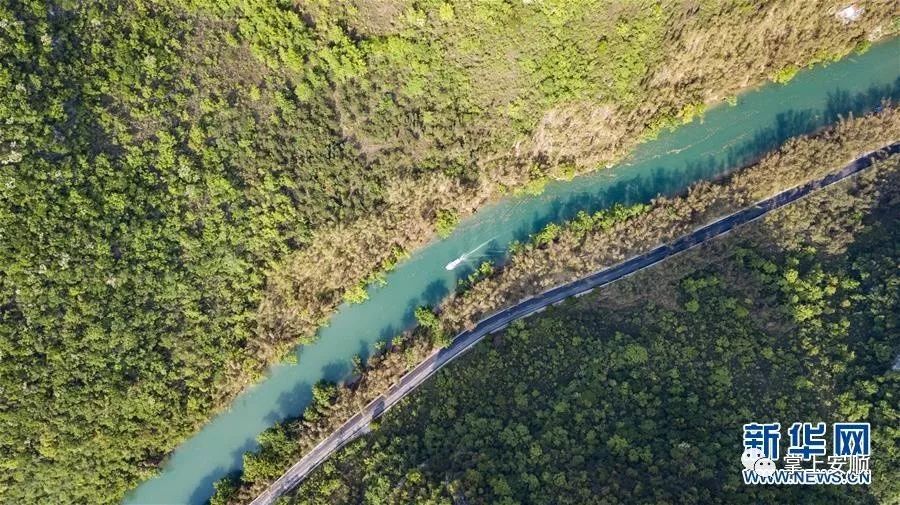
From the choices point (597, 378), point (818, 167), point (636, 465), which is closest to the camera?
point (636, 465)

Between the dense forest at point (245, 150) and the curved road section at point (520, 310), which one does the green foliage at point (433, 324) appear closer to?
Result: the curved road section at point (520, 310)

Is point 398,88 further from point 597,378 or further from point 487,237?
point 597,378

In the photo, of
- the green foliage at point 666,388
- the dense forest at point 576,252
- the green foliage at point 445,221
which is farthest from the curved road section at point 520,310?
the green foliage at point 445,221

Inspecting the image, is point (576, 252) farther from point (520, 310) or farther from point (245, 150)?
point (245, 150)

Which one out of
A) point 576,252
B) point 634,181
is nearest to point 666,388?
point 576,252

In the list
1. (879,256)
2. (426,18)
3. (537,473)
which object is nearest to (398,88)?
(426,18)

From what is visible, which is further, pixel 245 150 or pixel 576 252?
pixel 576 252

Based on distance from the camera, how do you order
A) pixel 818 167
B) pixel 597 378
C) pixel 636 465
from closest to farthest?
pixel 636 465, pixel 597 378, pixel 818 167
